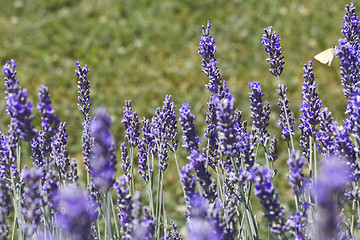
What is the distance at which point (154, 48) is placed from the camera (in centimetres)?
779

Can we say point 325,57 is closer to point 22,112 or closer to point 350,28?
point 350,28

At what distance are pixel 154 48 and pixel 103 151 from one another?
6469mm

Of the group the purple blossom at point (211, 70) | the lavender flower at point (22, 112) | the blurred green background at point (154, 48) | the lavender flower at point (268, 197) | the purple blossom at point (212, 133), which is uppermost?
the blurred green background at point (154, 48)

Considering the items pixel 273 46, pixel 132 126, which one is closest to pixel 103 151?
pixel 132 126

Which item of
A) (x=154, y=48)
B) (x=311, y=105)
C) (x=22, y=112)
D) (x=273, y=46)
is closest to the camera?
(x=22, y=112)

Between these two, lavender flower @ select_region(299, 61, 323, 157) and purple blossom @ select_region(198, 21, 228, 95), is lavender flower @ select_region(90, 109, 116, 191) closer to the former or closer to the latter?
purple blossom @ select_region(198, 21, 228, 95)

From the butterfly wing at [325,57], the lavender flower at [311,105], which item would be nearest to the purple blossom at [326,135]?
the lavender flower at [311,105]

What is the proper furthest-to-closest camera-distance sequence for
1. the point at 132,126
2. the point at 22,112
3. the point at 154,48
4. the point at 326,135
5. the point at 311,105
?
1. the point at 154,48
2. the point at 132,126
3. the point at 311,105
4. the point at 326,135
5. the point at 22,112

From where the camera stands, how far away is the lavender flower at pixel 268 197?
149 centimetres

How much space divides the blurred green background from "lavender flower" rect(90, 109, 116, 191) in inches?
168

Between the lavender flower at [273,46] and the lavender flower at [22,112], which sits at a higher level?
the lavender flower at [273,46]

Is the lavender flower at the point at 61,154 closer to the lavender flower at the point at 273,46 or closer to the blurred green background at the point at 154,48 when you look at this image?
the lavender flower at the point at 273,46

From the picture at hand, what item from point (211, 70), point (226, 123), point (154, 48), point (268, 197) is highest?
point (154, 48)

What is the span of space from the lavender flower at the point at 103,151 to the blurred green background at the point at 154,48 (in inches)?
168
